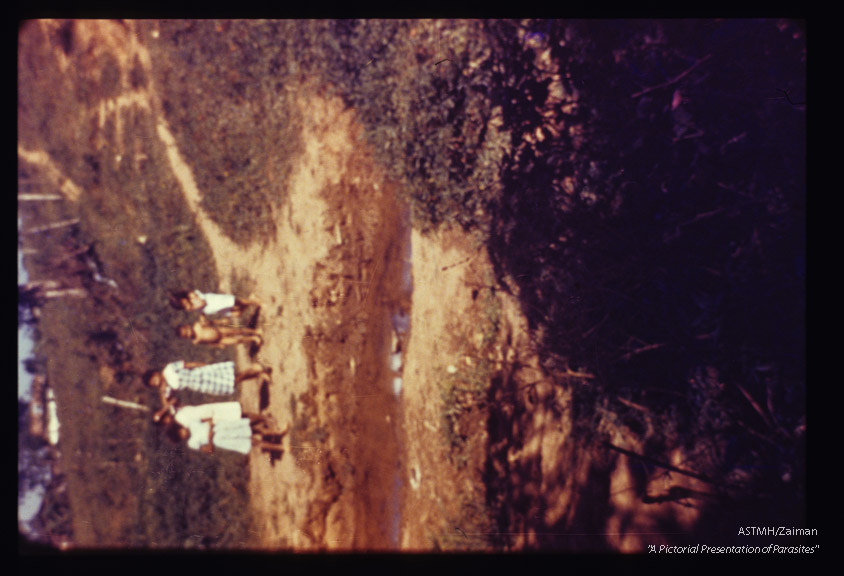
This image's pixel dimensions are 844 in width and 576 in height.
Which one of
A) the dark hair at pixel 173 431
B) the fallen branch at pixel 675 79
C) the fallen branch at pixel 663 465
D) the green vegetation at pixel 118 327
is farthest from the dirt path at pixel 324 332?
the fallen branch at pixel 675 79

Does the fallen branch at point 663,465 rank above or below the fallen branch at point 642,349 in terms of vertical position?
below

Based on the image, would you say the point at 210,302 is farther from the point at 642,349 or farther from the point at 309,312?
the point at 642,349

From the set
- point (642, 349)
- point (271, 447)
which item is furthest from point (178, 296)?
point (642, 349)

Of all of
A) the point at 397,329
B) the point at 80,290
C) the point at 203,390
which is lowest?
the point at 203,390

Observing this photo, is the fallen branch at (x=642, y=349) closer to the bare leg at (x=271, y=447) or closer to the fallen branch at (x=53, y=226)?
the bare leg at (x=271, y=447)

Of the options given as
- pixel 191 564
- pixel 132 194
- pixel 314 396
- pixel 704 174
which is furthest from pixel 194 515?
pixel 704 174

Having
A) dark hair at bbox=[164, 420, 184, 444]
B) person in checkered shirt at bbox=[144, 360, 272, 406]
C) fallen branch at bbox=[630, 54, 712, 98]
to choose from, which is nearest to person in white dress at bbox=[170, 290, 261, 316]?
person in checkered shirt at bbox=[144, 360, 272, 406]

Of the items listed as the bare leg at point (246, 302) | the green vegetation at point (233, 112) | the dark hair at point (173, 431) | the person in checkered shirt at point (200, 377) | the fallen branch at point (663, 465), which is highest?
the green vegetation at point (233, 112)

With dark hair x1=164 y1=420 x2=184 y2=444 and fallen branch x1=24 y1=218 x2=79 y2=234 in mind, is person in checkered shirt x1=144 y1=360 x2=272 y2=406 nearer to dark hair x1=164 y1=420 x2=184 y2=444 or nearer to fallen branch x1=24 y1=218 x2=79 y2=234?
dark hair x1=164 y1=420 x2=184 y2=444

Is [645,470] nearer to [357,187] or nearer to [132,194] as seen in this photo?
[357,187]

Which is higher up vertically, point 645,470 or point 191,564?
point 645,470
